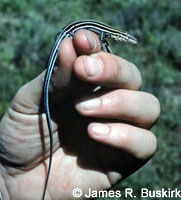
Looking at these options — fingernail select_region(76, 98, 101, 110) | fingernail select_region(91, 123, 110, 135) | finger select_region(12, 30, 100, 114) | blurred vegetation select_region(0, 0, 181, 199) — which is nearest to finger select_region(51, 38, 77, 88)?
finger select_region(12, 30, 100, 114)

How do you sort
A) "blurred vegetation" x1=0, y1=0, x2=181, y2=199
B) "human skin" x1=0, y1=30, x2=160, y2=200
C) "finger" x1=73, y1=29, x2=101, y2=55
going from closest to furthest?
1. "finger" x1=73, y1=29, x2=101, y2=55
2. "human skin" x1=0, y1=30, x2=160, y2=200
3. "blurred vegetation" x1=0, y1=0, x2=181, y2=199

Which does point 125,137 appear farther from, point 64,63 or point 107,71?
point 64,63

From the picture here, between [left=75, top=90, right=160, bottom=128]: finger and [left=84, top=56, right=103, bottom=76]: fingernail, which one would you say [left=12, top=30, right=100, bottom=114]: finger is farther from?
[left=75, top=90, right=160, bottom=128]: finger

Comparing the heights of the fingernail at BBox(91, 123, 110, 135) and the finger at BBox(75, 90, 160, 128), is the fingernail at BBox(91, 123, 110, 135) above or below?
below

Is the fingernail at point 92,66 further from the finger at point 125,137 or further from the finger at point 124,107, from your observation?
the finger at point 125,137

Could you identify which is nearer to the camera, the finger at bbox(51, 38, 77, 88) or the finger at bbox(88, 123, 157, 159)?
the finger at bbox(51, 38, 77, 88)

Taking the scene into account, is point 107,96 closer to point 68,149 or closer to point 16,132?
point 68,149

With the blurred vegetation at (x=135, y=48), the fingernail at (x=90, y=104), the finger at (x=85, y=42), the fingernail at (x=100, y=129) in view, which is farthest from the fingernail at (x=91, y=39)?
the blurred vegetation at (x=135, y=48)
